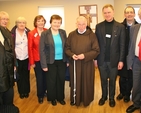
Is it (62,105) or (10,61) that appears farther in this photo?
(62,105)

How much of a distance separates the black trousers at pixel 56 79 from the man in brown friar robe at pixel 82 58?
0.18 meters

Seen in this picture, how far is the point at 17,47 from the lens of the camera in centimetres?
313

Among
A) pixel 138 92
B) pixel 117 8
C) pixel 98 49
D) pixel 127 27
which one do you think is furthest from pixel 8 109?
pixel 117 8

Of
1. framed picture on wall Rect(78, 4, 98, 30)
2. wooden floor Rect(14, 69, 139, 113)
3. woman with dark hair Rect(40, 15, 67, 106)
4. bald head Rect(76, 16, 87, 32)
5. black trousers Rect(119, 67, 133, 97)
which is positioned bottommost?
wooden floor Rect(14, 69, 139, 113)

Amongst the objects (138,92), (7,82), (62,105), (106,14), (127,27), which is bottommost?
(62,105)

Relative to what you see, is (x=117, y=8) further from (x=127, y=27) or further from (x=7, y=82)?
(x=7, y=82)

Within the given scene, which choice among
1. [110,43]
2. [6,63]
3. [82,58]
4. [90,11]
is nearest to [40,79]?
[82,58]

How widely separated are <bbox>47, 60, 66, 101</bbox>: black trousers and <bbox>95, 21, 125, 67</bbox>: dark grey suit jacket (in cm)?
64

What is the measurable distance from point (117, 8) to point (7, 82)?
429cm

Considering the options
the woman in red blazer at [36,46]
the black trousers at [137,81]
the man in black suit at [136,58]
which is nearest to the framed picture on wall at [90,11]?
the woman in red blazer at [36,46]

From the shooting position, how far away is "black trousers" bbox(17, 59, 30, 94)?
10.7 feet

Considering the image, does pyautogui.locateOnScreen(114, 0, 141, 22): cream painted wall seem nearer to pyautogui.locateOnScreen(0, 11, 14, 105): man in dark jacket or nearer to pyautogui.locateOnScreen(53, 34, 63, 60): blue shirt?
pyautogui.locateOnScreen(53, 34, 63, 60): blue shirt

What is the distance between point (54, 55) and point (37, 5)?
152 inches

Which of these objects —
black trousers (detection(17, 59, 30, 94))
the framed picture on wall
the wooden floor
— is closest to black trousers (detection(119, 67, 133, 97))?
the wooden floor
